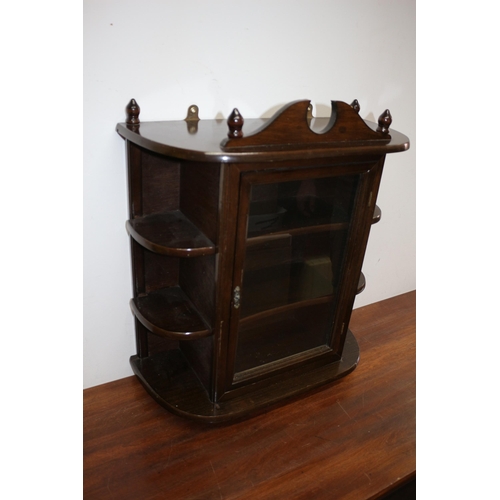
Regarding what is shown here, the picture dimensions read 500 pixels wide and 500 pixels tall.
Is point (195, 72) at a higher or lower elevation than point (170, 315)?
higher

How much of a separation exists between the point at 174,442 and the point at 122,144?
0.79 meters

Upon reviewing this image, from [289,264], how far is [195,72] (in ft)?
1.83

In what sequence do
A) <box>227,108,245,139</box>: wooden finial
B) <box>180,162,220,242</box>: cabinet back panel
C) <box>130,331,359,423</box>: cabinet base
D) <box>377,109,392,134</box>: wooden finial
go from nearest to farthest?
<box>227,108,245,139</box>: wooden finial
<box>180,162,220,242</box>: cabinet back panel
<box>377,109,392,134</box>: wooden finial
<box>130,331,359,423</box>: cabinet base

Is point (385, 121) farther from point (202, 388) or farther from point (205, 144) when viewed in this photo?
point (202, 388)

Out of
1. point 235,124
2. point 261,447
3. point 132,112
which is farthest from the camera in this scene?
point 261,447

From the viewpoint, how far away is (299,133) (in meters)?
0.99

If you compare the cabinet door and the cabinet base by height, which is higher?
the cabinet door

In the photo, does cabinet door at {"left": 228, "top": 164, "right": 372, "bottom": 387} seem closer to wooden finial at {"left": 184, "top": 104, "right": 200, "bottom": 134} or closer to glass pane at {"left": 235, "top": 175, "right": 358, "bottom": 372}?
glass pane at {"left": 235, "top": 175, "right": 358, "bottom": 372}

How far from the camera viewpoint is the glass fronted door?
1.08 metres


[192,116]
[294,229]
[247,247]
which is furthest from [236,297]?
[192,116]

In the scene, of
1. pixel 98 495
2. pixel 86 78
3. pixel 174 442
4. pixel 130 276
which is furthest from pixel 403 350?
pixel 86 78

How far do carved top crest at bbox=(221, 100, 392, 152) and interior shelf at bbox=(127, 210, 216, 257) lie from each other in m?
0.25

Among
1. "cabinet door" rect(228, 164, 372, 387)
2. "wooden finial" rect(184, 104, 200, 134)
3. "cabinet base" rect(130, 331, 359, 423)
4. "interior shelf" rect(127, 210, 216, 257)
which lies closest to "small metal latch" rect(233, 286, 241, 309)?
"cabinet door" rect(228, 164, 372, 387)

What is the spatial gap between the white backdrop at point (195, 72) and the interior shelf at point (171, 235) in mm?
98
